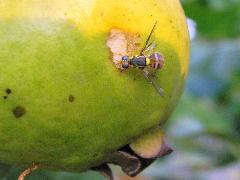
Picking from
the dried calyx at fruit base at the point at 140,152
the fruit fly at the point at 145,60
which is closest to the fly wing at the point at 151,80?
the fruit fly at the point at 145,60

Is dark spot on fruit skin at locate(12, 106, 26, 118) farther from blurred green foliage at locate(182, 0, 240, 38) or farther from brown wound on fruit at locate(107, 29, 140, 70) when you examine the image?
blurred green foliage at locate(182, 0, 240, 38)

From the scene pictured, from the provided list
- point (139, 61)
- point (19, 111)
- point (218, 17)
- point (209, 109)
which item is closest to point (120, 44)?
point (139, 61)

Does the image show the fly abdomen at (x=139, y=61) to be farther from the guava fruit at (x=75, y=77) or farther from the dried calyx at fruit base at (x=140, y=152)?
the dried calyx at fruit base at (x=140, y=152)

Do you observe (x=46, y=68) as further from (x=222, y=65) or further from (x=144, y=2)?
(x=222, y=65)

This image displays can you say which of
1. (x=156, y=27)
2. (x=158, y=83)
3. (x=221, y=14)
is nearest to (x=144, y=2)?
(x=156, y=27)

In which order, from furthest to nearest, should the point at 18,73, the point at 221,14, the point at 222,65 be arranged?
1. the point at 222,65
2. the point at 221,14
3. the point at 18,73

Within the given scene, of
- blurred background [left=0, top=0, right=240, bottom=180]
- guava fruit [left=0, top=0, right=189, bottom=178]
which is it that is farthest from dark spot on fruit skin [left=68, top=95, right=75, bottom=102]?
blurred background [left=0, top=0, right=240, bottom=180]

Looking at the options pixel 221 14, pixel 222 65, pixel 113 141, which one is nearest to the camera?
pixel 113 141
